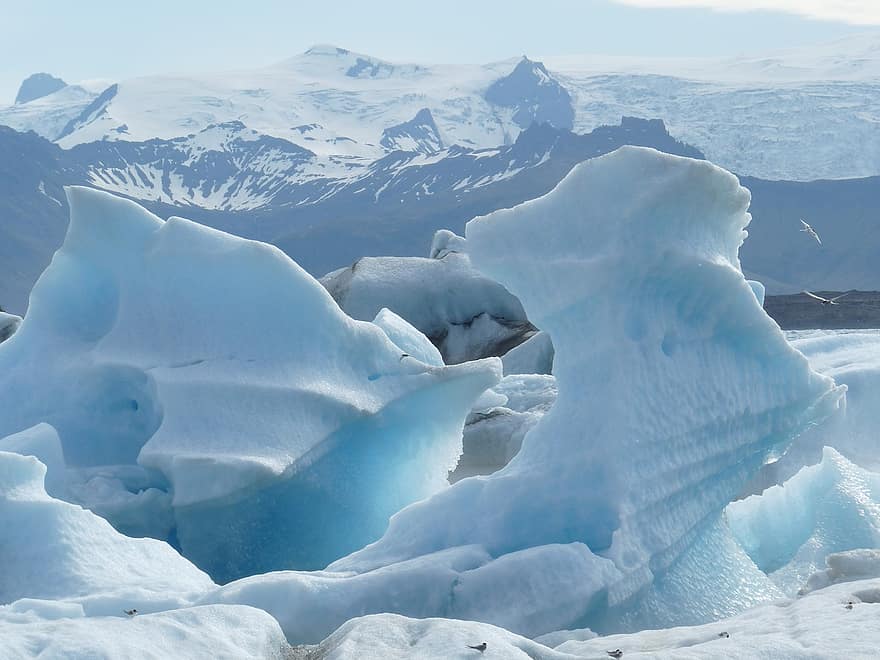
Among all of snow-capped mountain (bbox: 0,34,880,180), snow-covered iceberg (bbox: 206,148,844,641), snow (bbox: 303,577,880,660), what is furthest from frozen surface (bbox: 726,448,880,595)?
snow-capped mountain (bbox: 0,34,880,180)

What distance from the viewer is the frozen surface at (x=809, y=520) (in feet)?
20.2

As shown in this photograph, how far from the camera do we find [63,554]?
5273mm

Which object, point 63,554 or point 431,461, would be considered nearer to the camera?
point 63,554

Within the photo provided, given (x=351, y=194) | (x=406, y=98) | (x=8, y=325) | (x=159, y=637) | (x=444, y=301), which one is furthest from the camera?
(x=406, y=98)

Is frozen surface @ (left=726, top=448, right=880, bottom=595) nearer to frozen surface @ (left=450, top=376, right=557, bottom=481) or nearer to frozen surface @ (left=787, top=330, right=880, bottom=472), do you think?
frozen surface @ (left=787, top=330, right=880, bottom=472)

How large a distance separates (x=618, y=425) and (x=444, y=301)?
9.98 metres

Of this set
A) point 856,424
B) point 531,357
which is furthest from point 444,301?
point 856,424

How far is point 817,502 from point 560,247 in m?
2.23

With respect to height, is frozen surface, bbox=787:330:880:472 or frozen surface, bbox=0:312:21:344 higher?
frozen surface, bbox=787:330:880:472

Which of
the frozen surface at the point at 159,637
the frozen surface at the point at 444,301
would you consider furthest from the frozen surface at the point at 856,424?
the frozen surface at the point at 159,637

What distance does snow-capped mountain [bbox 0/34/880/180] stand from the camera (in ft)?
317

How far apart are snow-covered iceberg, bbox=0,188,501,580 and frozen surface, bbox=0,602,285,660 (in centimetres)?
284

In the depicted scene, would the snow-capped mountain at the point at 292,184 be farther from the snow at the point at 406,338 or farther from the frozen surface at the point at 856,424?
the snow at the point at 406,338

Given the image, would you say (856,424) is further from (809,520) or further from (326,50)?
(326,50)
